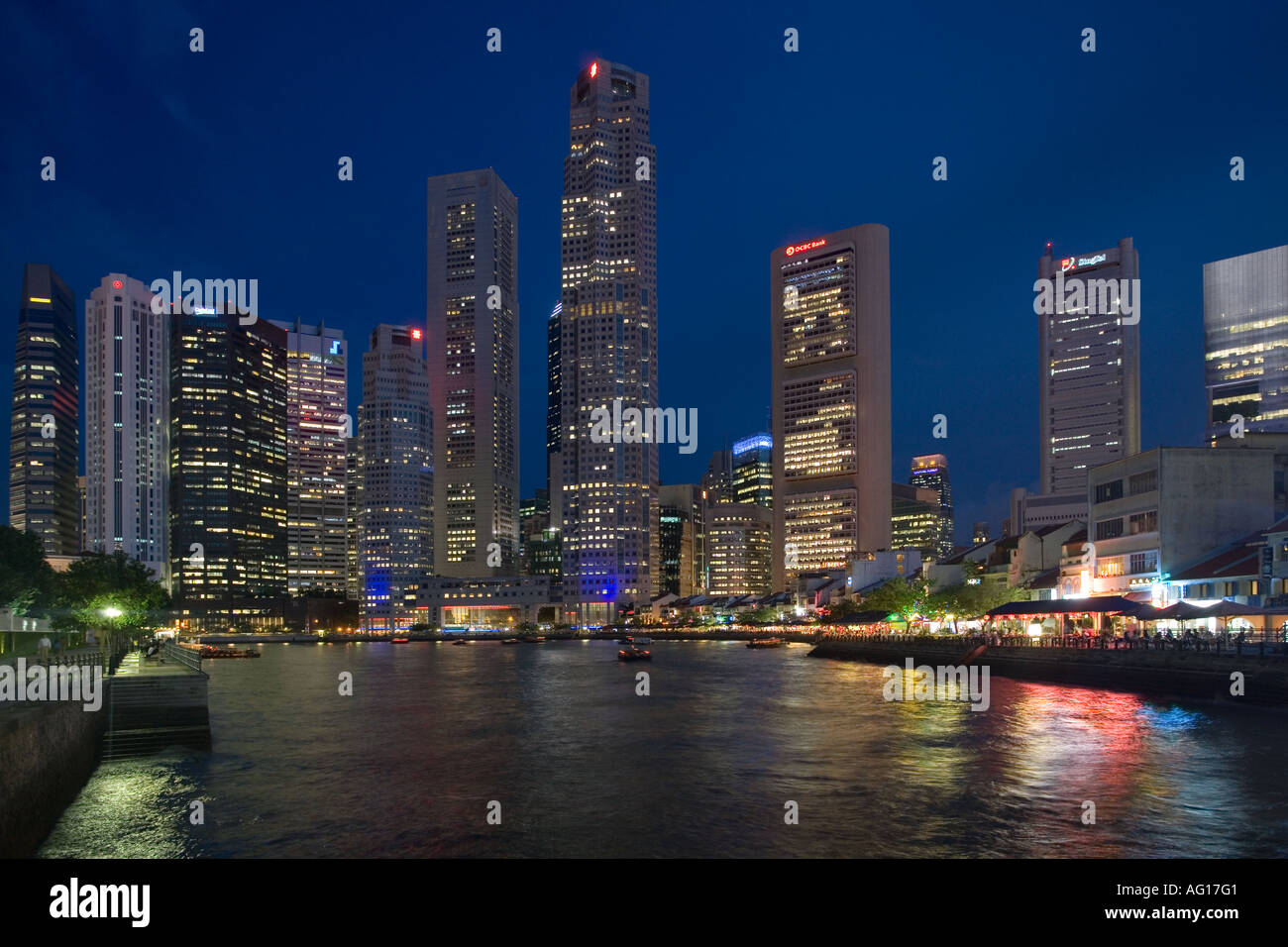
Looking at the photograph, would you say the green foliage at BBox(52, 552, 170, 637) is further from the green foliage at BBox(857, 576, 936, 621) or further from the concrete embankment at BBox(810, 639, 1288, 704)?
the green foliage at BBox(857, 576, 936, 621)

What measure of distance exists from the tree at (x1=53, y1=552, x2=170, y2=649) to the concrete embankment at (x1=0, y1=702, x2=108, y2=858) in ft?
211

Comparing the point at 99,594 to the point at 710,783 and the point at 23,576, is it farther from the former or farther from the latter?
the point at 710,783

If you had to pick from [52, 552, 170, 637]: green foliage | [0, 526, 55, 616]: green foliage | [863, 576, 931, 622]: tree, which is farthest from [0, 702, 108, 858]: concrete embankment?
[863, 576, 931, 622]: tree

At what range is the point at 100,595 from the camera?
101 metres

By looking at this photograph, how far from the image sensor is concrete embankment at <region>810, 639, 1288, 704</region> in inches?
2092

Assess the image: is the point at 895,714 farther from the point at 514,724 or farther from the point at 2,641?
the point at 2,641

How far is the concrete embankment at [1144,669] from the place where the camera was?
5312cm

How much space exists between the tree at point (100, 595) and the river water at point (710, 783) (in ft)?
143

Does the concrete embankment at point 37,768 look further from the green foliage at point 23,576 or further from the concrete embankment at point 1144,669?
the concrete embankment at point 1144,669

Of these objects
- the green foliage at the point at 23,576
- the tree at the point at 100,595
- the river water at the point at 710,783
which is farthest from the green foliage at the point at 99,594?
the river water at the point at 710,783

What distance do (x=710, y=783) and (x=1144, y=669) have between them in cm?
4179

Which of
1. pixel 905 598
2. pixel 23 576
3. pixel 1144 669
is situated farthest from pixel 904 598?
pixel 23 576

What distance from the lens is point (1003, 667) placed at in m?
83.4
